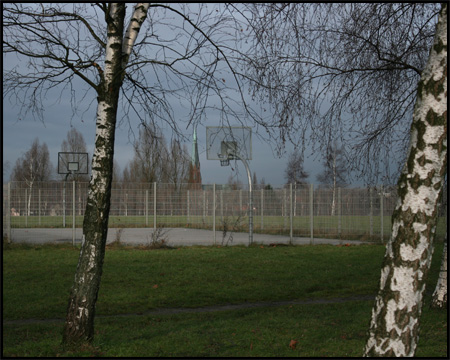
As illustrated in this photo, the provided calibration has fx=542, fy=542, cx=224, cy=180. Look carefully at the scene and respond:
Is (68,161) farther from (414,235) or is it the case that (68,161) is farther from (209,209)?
(414,235)

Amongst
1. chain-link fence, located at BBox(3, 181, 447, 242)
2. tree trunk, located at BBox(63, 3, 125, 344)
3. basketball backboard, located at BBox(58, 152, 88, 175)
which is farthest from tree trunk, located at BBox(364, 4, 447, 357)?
basketball backboard, located at BBox(58, 152, 88, 175)

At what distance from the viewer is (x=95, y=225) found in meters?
5.84

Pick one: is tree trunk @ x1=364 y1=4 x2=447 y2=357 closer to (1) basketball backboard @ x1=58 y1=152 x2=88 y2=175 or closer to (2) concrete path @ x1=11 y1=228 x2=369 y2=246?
(2) concrete path @ x1=11 y1=228 x2=369 y2=246

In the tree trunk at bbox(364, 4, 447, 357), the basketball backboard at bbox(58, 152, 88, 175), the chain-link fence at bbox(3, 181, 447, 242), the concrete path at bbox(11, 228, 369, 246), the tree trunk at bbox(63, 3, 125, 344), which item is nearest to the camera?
the tree trunk at bbox(364, 4, 447, 357)

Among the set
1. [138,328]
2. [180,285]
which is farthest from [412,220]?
[180,285]

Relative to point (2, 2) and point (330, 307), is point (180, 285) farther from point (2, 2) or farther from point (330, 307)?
point (2, 2)

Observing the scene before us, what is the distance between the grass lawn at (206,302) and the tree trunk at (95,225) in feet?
0.89

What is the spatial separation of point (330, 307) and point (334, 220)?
41.4 ft

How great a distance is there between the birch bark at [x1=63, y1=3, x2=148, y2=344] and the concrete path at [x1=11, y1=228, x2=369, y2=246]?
471 inches

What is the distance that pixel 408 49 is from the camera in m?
7.91

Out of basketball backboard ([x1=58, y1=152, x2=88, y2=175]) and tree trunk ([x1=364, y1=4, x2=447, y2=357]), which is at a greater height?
basketball backboard ([x1=58, y1=152, x2=88, y2=175])

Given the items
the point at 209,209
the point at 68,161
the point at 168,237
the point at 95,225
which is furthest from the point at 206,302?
the point at 68,161

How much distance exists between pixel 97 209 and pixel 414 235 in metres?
3.43

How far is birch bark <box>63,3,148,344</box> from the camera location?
19.0 feet
